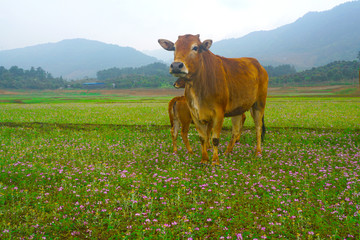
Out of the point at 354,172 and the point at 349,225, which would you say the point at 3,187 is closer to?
the point at 349,225

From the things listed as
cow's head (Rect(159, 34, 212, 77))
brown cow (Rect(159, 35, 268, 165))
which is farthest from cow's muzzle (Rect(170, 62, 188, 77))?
cow's head (Rect(159, 34, 212, 77))

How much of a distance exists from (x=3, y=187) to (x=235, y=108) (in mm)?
6127

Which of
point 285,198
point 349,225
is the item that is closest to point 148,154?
point 285,198

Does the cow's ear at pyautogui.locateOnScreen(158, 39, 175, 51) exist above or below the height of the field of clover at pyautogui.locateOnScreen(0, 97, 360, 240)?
above

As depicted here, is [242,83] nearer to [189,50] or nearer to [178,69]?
[189,50]

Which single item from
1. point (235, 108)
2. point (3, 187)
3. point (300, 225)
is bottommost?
point (300, 225)

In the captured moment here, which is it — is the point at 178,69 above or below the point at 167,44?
below

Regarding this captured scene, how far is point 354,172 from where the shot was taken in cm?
584

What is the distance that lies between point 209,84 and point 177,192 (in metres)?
3.04

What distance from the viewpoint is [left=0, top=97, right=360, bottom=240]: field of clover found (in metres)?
3.89

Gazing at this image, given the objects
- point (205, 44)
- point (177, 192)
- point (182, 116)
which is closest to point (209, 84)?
point (205, 44)

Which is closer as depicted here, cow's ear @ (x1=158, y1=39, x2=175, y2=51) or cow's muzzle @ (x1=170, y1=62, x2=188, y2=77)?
cow's muzzle @ (x1=170, y1=62, x2=188, y2=77)

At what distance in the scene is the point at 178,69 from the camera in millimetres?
5633

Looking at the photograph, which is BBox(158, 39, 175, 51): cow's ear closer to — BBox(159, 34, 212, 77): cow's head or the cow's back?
BBox(159, 34, 212, 77): cow's head
